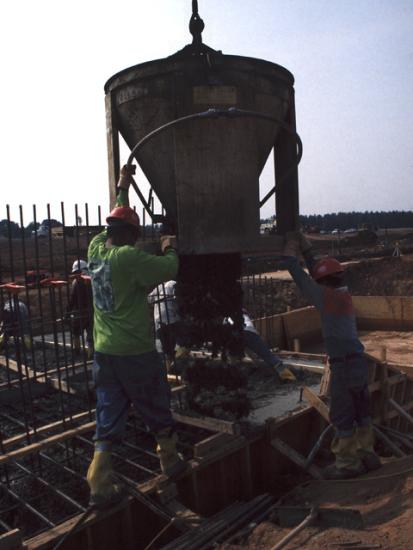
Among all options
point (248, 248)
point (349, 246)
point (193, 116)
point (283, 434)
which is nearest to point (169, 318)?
point (283, 434)

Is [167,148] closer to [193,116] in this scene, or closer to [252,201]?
[193,116]

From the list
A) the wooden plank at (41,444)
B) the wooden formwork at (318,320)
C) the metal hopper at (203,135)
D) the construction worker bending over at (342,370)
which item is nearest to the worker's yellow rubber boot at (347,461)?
the construction worker bending over at (342,370)

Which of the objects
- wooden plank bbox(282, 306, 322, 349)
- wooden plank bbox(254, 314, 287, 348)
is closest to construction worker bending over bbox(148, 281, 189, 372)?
wooden plank bbox(254, 314, 287, 348)

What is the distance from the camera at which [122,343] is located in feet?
11.7

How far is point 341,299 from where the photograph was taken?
4.37 metres

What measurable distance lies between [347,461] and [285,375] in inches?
83.1

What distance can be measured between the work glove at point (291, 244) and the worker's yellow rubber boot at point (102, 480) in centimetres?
213

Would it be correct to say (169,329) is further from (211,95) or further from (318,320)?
(318,320)

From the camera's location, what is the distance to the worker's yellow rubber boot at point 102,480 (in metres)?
3.42

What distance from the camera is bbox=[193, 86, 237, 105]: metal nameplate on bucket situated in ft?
13.2

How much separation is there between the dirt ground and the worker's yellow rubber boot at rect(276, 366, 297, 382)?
2.07m

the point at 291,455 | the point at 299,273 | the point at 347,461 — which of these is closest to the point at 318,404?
the point at 291,455

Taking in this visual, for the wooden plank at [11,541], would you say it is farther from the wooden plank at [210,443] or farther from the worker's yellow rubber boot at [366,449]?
the worker's yellow rubber boot at [366,449]

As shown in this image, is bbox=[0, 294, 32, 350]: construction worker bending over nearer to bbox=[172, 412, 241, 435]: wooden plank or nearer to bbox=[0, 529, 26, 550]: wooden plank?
bbox=[172, 412, 241, 435]: wooden plank
